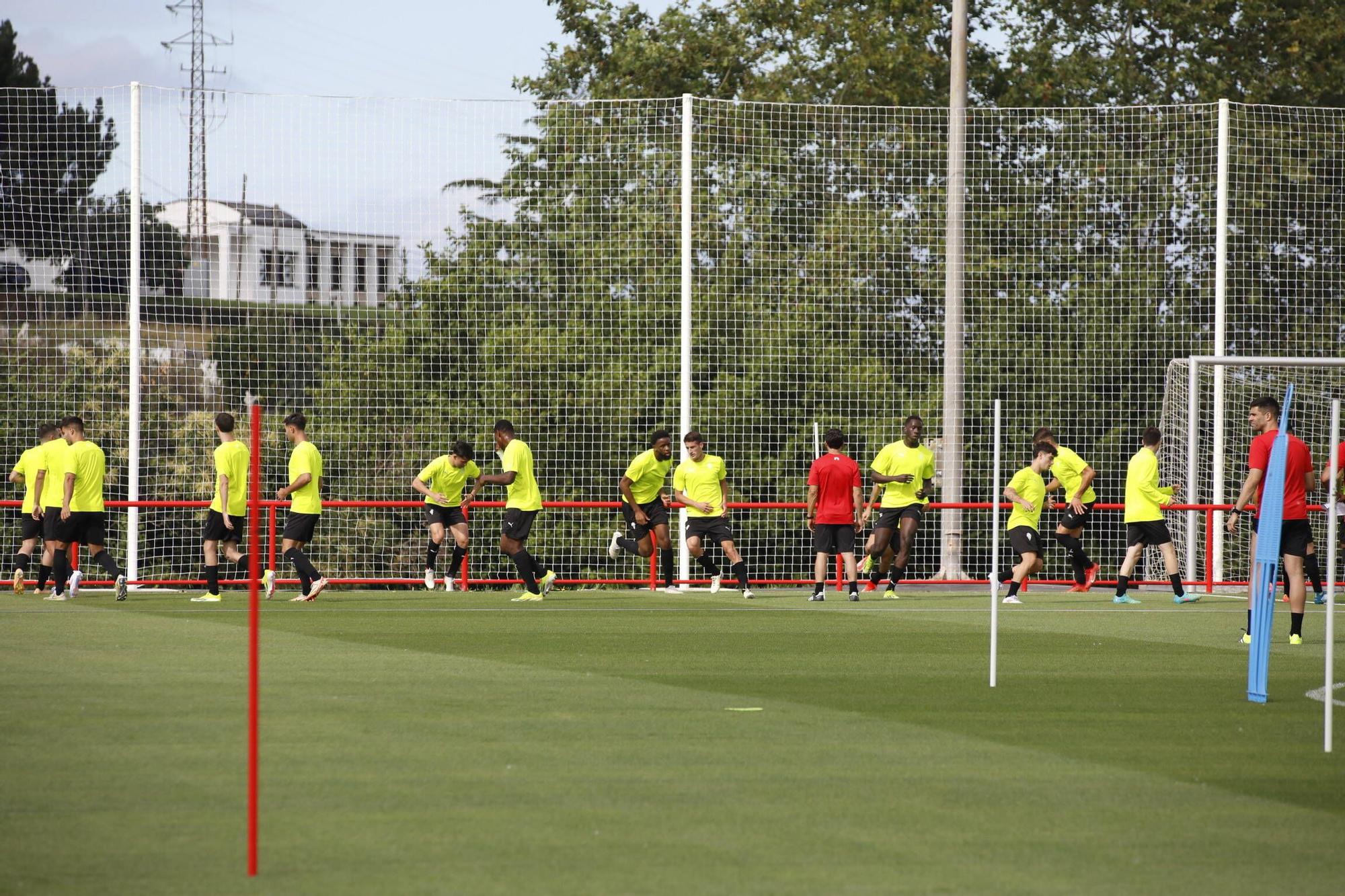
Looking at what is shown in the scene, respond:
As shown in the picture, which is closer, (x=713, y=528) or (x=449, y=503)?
(x=713, y=528)

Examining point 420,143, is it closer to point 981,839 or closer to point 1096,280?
point 1096,280

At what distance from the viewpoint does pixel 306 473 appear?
17.9 metres

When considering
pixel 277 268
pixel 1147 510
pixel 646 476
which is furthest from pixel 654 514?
pixel 277 268

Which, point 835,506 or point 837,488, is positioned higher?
point 837,488

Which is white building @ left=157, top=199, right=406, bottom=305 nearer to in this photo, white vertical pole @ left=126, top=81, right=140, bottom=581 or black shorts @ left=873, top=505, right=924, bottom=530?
white vertical pole @ left=126, top=81, right=140, bottom=581

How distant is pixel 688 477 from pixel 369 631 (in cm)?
662

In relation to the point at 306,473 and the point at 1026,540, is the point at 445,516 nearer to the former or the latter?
the point at 306,473

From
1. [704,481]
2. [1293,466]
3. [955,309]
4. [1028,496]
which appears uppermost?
[955,309]

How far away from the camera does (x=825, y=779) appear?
7.34 m

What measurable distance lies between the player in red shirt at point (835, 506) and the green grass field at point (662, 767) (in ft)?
16.1

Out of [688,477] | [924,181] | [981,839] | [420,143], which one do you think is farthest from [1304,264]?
[981,839]

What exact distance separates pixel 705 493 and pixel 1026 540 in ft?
12.7

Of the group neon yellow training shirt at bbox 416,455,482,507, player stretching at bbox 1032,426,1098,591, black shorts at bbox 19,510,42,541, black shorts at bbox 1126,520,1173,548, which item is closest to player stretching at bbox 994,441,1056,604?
black shorts at bbox 1126,520,1173,548

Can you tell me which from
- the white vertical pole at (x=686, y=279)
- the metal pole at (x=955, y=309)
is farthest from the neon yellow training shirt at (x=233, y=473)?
the metal pole at (x=955, y=309)
